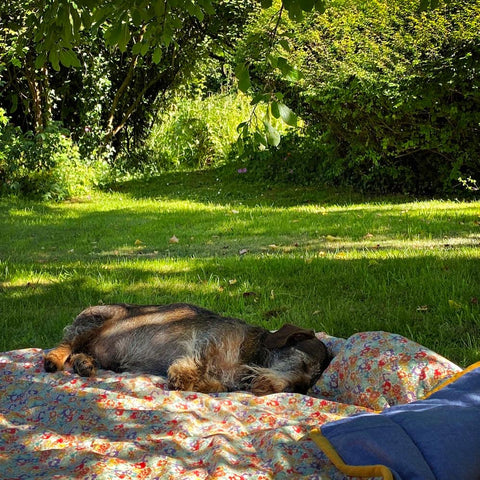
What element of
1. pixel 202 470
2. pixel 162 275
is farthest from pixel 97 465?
pixel 162 275

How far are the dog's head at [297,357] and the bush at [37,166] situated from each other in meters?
9.97

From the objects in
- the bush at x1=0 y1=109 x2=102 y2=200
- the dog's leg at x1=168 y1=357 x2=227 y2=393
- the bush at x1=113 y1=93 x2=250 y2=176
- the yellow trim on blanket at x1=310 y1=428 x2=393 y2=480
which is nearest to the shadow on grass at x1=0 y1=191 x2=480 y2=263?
the bush at x1=0 y1=109 x2=102 y2=200

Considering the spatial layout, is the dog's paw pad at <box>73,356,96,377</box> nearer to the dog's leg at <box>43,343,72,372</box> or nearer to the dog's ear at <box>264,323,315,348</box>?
the dog's leg at <box>43,343,72,372</box>

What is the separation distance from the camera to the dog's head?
4.06 m

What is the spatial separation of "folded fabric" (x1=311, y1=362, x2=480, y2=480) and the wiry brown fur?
987mm

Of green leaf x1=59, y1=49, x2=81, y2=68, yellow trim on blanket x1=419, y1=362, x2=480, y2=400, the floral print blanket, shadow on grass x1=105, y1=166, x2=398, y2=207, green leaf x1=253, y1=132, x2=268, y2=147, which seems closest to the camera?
the floral print blanket

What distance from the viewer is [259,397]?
3822 millimetres

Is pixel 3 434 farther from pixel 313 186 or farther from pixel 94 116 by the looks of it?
pixel 94 116

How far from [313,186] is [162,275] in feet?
24.1

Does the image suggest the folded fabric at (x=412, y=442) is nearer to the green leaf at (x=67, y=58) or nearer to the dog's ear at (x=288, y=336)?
the dog's ear at (x=288, y=336)

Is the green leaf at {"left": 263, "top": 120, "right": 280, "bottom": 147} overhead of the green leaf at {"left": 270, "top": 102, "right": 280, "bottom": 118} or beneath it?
beneath

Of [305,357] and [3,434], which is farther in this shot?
[305,357]

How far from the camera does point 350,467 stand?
111 inches

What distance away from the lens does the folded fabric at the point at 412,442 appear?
268 centimetres
